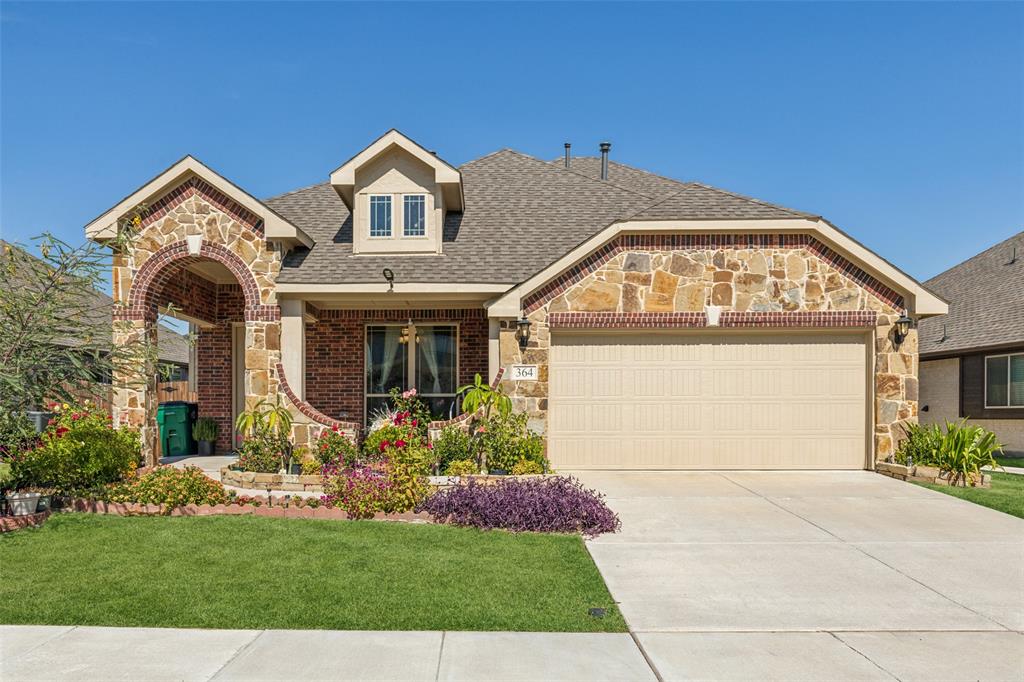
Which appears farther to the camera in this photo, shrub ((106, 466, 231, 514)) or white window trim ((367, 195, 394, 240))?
white window trim ((367, 195, 394, 240))

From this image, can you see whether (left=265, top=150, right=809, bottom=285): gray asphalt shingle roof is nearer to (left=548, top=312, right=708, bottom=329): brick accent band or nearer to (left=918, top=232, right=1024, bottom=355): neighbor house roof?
(left=548, top=312, right=708, bottom=329): brick accent band

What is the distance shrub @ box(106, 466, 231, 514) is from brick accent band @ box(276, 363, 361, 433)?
2.75m

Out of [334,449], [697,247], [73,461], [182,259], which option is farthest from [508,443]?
[182,259]

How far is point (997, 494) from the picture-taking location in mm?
9719

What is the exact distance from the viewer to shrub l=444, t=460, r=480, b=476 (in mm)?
10133

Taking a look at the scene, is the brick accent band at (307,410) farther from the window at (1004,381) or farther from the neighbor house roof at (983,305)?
the window at (1004,381)

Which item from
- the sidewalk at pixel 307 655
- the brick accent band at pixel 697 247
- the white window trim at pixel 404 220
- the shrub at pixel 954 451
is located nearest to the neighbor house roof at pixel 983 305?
the shrub at pixel 954 451

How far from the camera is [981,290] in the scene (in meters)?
19.4

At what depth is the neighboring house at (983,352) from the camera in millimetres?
15703

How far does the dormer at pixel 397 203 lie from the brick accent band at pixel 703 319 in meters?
3.33

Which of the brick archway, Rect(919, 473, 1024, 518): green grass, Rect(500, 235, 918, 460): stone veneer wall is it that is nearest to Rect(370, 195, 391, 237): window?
the brick archway

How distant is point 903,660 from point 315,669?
370 cm

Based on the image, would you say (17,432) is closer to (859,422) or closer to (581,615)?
(581,615)

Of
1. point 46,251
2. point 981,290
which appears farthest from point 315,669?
point 981,290
